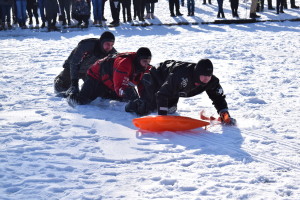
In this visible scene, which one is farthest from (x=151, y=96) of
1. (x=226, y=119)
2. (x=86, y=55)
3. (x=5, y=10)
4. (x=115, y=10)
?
(x=5, y=10)

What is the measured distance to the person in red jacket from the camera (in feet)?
18.5

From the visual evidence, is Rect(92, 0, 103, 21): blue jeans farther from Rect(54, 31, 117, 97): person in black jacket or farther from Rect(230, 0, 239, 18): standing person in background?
Rect(54, 31, 117, 97): person in black jacket

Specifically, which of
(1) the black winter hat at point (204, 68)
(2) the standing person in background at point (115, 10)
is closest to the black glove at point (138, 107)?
(1) the black winter hat at point (204, 68)

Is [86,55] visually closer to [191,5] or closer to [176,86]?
[176,86]

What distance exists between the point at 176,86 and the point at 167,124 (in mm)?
437

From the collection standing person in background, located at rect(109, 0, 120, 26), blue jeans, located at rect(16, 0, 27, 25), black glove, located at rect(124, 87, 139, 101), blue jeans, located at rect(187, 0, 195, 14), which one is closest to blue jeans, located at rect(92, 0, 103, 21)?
standing person in background, located at rect(109, 0, 120, 26)

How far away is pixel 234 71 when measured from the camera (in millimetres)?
8297

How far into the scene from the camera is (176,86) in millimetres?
4934

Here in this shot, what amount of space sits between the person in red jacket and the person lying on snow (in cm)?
20

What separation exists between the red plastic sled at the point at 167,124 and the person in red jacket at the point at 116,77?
800 millimetres

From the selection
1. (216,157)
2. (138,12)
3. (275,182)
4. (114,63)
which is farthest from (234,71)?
(138,12)

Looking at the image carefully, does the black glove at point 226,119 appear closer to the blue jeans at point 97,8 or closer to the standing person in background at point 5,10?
the blue jeans at point 97,8

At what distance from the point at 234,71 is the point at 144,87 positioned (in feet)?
9.71

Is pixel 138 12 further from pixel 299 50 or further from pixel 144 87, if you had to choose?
pixel 144 87
